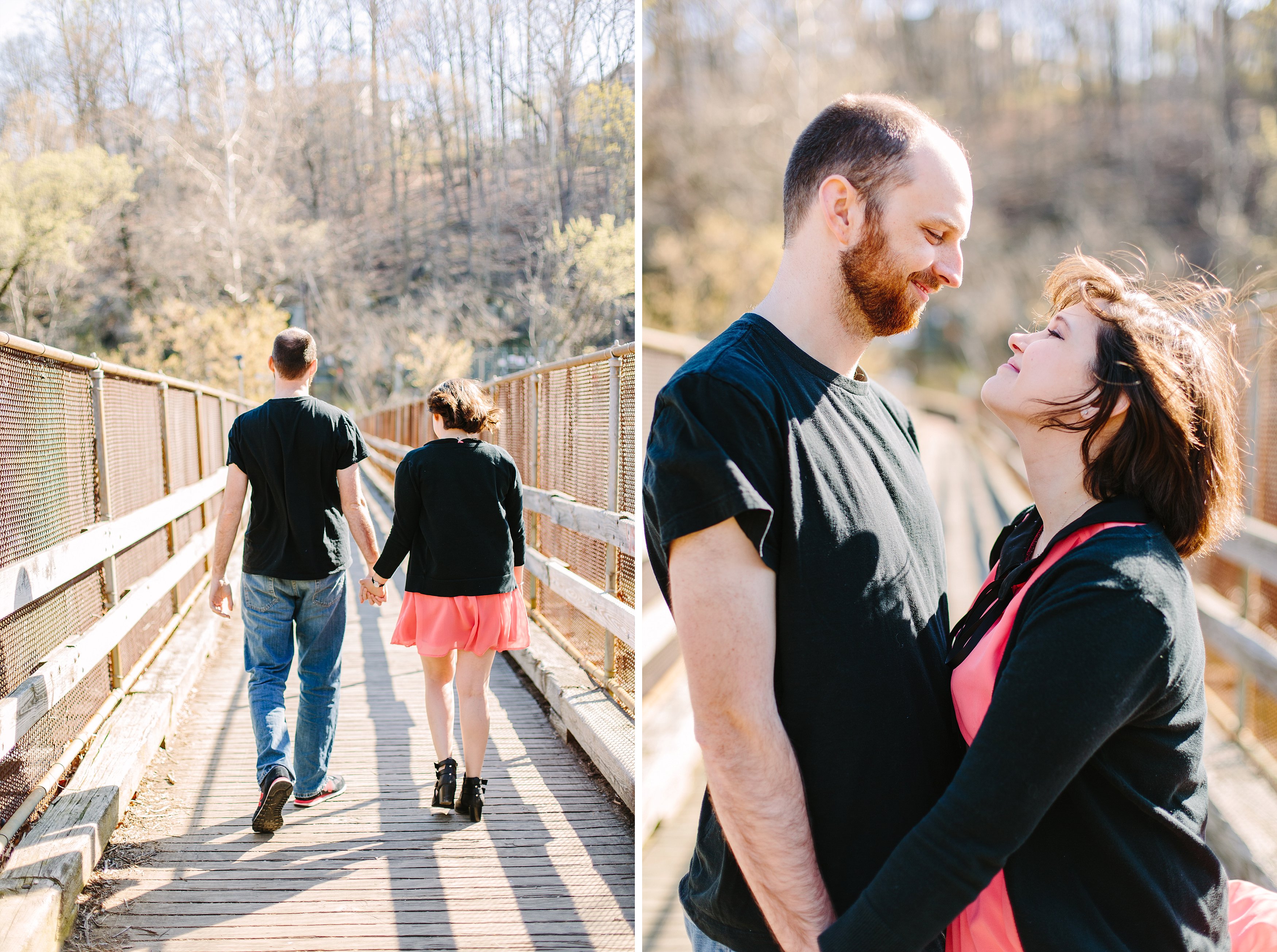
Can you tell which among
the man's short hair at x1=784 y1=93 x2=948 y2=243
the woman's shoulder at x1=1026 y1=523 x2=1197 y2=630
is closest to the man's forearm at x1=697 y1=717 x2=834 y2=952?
the woman's shoulder at x1=1026 y1=523 x2=1197 y2=630

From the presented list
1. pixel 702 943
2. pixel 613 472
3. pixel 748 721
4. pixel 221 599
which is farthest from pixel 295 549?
pixel 748 721

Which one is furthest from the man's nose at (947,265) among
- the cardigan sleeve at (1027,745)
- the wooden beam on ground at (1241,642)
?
the wooden beam on ground at (1241,642)

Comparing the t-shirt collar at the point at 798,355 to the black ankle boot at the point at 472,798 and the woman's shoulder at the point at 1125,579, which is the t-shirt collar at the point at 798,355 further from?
the black ankle boot at the point at 472,798

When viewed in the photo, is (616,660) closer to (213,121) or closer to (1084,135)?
(213,121)

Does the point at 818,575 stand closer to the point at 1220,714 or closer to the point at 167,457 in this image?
the point at 167,457

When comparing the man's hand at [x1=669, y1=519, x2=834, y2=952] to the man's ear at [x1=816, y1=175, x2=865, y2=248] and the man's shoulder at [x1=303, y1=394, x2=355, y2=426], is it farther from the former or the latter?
the man's shoulder at [x1=303, y1=394, x2=355, y2=426]

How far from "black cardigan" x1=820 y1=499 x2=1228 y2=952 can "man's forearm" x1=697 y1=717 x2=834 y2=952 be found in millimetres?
59

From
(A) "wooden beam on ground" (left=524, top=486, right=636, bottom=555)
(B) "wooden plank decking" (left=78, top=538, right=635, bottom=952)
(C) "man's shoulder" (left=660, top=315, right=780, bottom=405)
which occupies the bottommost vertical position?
(B) "wooden plank decking" (left=78, top=538, right=635, bottom=952)

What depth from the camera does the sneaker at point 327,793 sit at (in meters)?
2.29

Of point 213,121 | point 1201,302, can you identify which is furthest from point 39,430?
point 1201,302

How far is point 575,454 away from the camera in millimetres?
3121

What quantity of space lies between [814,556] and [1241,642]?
423 cm

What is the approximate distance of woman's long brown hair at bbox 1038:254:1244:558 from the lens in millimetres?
1499

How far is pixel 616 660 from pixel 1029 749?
2.12 metres
